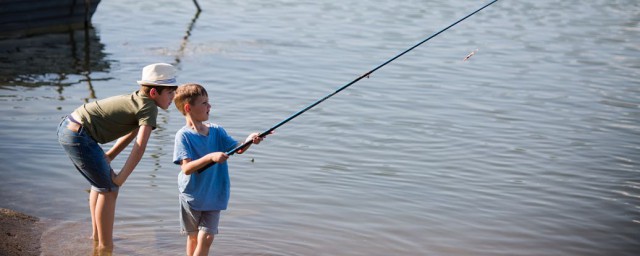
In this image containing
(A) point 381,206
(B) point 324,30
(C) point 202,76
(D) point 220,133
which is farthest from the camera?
(B) point 324,30

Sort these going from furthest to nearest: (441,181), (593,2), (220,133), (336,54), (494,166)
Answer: (593,2) < (336,54) < (494,166) < (441,181) < (220,133)

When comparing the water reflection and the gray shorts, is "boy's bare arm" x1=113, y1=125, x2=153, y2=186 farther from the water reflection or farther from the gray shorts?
the water reflection

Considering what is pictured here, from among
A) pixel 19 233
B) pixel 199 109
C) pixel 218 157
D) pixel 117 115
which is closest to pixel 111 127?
pixel 117 115

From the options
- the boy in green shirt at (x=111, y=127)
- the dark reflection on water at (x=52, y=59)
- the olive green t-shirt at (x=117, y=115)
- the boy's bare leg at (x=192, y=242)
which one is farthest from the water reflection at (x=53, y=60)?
the boy's bare leg at (x=192, y=242)

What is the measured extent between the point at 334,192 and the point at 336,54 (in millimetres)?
7776

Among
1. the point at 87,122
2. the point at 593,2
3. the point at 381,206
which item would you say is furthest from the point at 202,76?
the point at 593,2

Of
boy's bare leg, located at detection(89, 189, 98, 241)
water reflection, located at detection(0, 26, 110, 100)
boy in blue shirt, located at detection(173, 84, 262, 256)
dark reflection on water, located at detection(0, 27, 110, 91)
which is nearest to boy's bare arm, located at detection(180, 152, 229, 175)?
boy in blue shirt, located at detection(173, 84, 262, 256)

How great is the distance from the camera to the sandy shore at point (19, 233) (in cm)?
560

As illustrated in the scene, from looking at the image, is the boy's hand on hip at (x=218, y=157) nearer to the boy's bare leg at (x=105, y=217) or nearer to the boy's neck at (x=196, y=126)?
the boy's neck at (x=196, y=126)

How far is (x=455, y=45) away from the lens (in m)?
16.3

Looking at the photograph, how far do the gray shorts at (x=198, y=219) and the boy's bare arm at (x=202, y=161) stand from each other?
26 centimetres

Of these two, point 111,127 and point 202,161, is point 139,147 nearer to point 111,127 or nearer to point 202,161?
point 111,127

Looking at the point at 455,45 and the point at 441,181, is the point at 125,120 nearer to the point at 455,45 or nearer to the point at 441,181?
the point at 441,181

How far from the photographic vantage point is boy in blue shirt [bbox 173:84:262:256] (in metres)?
4.90
